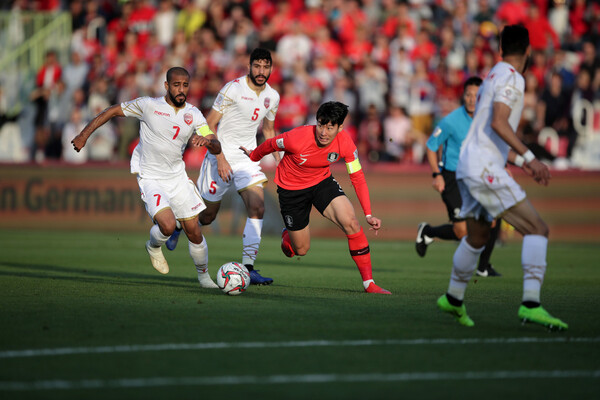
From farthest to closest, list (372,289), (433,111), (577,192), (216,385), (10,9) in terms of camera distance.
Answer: (10,9)
(433,111)
(577,192)
(372,289)
(216,385)

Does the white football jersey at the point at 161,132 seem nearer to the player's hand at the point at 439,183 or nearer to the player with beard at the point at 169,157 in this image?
the player with beard at the point at 169,157

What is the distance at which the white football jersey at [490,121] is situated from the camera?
23.7ft

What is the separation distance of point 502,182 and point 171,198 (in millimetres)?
4256

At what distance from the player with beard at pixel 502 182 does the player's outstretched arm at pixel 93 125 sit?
4.17 m

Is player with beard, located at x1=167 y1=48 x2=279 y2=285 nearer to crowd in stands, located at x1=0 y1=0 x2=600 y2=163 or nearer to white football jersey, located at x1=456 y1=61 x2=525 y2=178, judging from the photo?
white football jersey, located at x1=456 y1=61 x2=525 y2=178

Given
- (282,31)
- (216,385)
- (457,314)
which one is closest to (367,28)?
(282,31)

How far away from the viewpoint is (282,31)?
22281 mm

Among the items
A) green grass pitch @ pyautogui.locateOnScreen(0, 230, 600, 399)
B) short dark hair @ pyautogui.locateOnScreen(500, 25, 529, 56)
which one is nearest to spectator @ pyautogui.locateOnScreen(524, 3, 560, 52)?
green grass pitch @ pyautogui.locateOnScreen(0, 230, 600, 399)

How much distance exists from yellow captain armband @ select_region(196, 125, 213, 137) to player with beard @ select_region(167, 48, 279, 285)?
1.29 meters

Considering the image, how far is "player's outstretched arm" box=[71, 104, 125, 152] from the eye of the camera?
31.3 feet

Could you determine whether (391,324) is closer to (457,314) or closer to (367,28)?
(457,314)

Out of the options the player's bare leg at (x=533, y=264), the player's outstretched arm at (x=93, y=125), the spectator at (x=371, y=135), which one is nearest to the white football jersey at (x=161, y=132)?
the player's outstretched arm at (x=93, y=125)

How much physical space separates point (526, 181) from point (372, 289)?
32.0 ft

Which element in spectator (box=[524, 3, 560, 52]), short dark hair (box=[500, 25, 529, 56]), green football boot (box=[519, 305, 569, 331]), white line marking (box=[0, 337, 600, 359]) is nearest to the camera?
white line marking (box=[0, 337, 600, 359])
